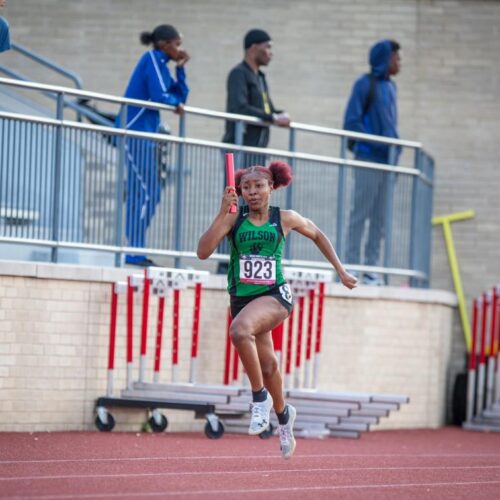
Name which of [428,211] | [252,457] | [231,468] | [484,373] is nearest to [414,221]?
[428,211]

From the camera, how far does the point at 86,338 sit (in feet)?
47.3

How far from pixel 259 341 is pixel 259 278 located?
46cm

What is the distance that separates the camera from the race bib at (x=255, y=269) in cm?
1106

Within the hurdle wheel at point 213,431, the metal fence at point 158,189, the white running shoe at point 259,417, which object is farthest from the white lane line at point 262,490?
the metal fence at point 158,189

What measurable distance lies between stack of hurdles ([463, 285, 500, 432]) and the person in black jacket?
13.2 feet

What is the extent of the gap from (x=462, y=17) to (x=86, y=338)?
333 inches

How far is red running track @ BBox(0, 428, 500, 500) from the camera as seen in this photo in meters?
9.16

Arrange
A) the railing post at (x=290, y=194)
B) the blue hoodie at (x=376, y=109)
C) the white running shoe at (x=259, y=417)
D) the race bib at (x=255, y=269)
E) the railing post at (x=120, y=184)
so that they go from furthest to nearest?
the blue hoodie at (x=376, y=109)
the railing post at (x=290, y=194)
the railing post at (x=120, y=184)
the race bib at (x=255, y=269)
the white running shoe at (x=259, y=417)

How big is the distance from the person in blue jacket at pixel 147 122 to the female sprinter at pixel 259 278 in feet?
12.0

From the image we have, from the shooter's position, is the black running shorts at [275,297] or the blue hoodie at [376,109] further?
the blue hoodie at [376,109]

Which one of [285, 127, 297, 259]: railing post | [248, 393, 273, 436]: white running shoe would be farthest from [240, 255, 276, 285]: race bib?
[285, 127, 297, 259]: railing post

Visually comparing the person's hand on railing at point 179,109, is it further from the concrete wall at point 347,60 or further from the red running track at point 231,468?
the concrete wall at point 347,60

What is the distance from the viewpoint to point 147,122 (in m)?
15.1

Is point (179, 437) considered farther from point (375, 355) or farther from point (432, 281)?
point (432, 281)
